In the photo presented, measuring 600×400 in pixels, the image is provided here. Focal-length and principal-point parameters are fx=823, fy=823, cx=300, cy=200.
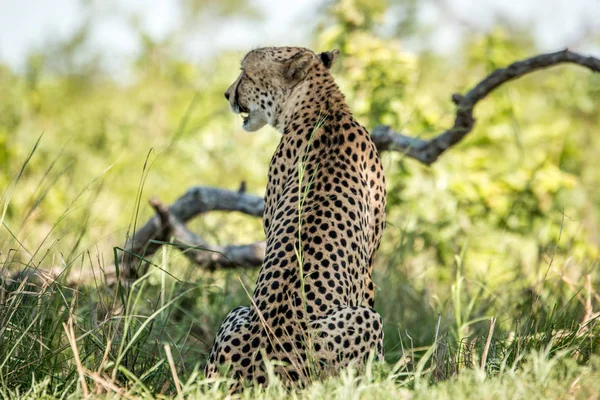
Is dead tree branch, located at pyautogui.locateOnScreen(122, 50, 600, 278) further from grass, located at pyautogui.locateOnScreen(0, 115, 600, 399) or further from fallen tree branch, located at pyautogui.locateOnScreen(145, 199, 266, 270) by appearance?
grass, located at pyautogui.locateOnScreen(0, 115, 600, 399)

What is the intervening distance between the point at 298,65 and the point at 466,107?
111 cm

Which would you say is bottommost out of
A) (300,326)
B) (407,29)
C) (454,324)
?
(454,324)

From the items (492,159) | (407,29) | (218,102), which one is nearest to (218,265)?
(492,159)

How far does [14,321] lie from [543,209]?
465 centimetres

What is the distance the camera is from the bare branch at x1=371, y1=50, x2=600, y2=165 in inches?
165

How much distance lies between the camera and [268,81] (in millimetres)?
3920

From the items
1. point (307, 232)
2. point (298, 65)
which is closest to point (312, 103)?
point (298, 65)

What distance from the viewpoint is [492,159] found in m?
7.86

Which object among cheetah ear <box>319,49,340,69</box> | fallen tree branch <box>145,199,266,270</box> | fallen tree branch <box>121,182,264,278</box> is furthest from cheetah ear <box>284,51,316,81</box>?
fallen tree branch <box>145,199,266,270</box>

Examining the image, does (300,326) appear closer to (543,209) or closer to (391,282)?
(391,282)

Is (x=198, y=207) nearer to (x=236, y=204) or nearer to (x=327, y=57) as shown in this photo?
(x=236, y=204)

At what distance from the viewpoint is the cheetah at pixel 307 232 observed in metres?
2.86

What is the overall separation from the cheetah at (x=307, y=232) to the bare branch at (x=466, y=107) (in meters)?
0.80

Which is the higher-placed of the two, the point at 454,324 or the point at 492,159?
the point at 492,159
